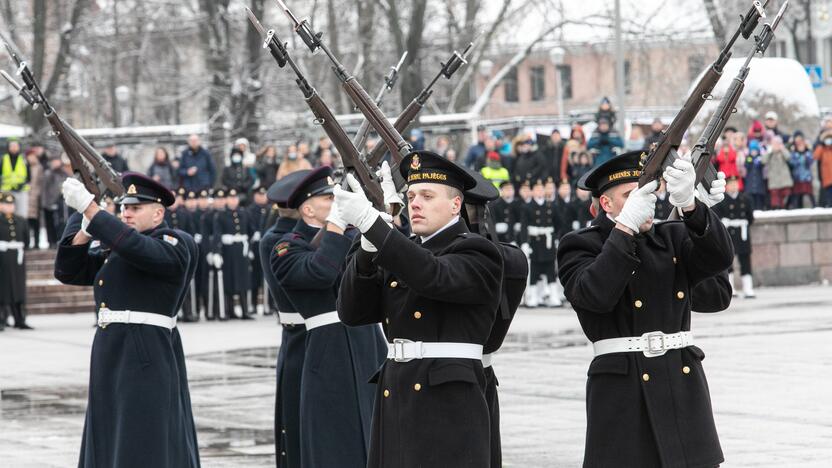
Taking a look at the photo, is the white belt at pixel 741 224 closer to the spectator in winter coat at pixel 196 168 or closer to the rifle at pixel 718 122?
the spectator in winter coat at pixel 196 168

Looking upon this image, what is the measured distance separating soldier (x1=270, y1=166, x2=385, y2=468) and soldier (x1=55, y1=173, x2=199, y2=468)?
0.64 m

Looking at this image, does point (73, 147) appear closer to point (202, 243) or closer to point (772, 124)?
point (202, 243)

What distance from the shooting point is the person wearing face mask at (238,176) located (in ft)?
87.1

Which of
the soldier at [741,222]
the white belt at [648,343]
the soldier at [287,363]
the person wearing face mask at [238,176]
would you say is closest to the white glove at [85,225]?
the soldier at [287,363]

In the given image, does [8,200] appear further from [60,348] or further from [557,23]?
[557,23]

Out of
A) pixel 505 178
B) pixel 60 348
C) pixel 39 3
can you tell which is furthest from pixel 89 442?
pixel 39 3

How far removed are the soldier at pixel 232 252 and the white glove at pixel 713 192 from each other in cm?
1801

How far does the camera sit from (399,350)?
20.4 feet

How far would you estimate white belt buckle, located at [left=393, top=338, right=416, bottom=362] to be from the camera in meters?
6.21

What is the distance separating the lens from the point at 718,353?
1577 centimetres

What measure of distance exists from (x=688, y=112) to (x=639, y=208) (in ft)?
2.27

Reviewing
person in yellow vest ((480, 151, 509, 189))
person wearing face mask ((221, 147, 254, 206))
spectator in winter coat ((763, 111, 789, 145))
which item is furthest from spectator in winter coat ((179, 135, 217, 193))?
spectator in winter coat ((763, 111, 789, 145))

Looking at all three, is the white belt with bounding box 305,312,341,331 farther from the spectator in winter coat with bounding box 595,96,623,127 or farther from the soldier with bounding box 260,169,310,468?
the spectator in winter coat with bounding box 595,96,623,127

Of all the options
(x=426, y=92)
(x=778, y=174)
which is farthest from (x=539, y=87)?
(x=426, y=92)
